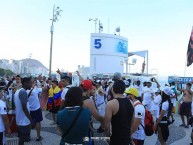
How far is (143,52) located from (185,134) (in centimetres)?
2350

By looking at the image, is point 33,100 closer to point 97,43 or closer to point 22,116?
point 22,116

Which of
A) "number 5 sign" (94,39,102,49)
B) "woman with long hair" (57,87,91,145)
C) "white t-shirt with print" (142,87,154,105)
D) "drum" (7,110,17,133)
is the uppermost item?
"number 5 sign" (94,39,102,49)

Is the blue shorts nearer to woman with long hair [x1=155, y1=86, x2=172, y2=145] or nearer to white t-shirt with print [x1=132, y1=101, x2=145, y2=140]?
woman with long hair [x1=155, y1=86, x2=172, y2=145]

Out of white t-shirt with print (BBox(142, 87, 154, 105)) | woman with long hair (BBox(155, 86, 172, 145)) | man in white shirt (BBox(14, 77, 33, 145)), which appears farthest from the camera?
white t-shirt with print (BBox(142, 87, 154, 105))

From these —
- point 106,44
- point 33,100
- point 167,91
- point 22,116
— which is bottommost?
point 22,116

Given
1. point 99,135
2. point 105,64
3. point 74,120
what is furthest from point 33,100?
point 105,64

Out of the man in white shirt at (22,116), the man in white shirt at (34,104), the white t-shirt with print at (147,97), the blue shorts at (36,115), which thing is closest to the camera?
the man in white shirt at (22,116)

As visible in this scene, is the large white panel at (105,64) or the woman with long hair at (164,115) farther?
the large white panel at (105,64)

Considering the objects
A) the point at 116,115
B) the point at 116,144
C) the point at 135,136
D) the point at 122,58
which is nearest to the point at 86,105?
the point at 116,115

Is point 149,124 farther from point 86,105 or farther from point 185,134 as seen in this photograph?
point 185,134

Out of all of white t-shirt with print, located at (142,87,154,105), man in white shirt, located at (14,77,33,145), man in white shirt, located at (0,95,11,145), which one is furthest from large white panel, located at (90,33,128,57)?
man in white shirt, located at (0,95,11,145)

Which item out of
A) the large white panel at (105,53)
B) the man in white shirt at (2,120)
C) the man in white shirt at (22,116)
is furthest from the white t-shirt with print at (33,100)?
the large white panel at (105,53)

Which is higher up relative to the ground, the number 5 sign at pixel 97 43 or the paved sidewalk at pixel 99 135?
the number 5 sign at pixel 97 43

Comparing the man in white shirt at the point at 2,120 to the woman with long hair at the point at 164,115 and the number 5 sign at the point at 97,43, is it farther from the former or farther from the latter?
the number 5 sign at the point at 97,43
